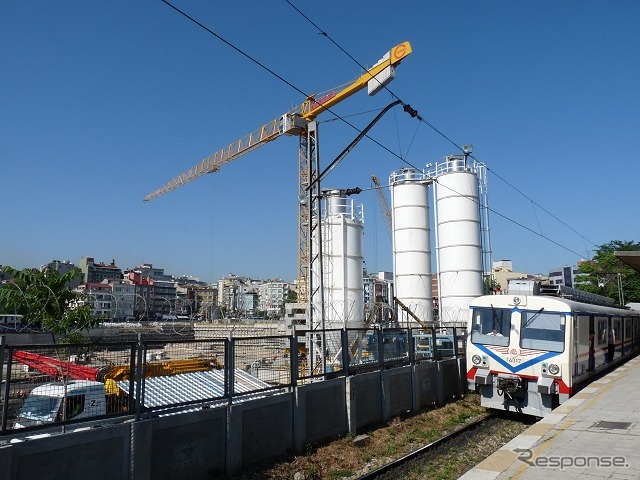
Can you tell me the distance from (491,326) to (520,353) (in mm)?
1263

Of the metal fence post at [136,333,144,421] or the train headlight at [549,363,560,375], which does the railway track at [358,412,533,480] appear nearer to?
the train headlight at [549,363,560,375]

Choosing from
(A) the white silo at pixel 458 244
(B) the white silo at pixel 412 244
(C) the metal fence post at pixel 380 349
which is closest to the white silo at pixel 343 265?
(B) the white silo at pixel 412 244

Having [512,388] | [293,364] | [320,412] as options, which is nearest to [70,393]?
[293,364]

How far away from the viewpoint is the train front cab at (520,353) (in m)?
14.1

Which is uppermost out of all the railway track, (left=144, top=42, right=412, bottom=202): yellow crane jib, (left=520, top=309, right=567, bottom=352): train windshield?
(left=144, top=42, right=412, bottom=202): yellow crane jib

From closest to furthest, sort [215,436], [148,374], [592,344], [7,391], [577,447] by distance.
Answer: [7,391]
[577,447]
[215,436]
[148,374]
[592,344]

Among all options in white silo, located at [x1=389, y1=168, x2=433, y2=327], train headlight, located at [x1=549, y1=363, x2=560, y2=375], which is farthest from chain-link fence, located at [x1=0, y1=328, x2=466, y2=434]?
white silo, located at [x1=389, y1=168, x2=433, y2=327]

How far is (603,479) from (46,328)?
1058 centimetres

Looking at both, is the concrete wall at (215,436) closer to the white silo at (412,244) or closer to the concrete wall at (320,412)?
the concrete wall at (320,412)

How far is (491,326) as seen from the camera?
15.8 m

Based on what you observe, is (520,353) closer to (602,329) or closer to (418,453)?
(418,453)

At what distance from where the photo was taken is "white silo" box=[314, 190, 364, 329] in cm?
3434

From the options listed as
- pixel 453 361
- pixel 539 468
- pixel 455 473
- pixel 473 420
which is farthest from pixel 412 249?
pixel 539 468

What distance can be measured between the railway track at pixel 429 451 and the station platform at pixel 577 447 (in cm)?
241
